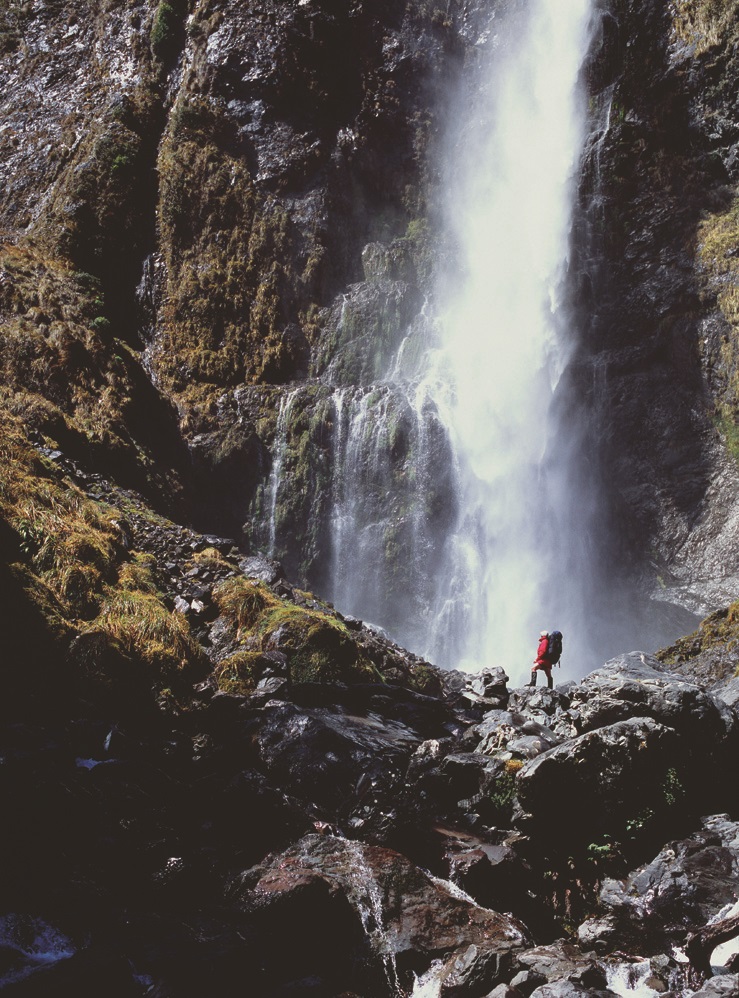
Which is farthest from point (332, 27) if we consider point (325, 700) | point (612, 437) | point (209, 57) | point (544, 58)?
point (325, 700)

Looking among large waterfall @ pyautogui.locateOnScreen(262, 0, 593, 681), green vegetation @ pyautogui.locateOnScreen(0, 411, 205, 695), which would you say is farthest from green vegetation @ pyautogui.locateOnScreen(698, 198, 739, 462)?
green vegetation @ pyautogui.locateOnScreen(0, 411, 205, 695)

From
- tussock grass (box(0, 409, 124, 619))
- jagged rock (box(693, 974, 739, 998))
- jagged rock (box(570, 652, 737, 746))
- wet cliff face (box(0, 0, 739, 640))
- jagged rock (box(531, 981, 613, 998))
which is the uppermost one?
wet cliff face (box(0, 0, 739, 640))

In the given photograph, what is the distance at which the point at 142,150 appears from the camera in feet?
72.2

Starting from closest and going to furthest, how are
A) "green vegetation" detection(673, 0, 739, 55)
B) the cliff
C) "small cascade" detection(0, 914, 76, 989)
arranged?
"small cascade" detection(0, 914, 76, 989) → the cliff → "green vegetation" detection(673, 0, 739, 55)

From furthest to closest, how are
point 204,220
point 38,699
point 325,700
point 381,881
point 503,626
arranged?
point 204,220 → point 503,626 → point 325,700 → point 38,699 → point 381,881

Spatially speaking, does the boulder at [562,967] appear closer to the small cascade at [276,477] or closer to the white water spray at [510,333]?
the white water spray at [510,333]

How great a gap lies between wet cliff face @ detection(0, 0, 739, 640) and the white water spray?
1000 mm

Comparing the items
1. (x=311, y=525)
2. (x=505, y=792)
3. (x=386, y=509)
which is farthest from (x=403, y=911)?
(x=311, y=525)

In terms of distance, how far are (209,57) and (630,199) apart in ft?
49.5

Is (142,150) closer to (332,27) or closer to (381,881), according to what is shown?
(332,27)

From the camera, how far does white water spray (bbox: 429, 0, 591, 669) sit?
1767cm

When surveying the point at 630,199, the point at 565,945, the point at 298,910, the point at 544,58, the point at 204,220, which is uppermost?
the point at 544,58

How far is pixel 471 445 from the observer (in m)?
18.8

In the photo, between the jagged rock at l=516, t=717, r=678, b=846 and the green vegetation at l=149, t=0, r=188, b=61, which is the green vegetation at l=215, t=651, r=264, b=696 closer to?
the jagged rock at l=516, t=717, r=678, b=846
